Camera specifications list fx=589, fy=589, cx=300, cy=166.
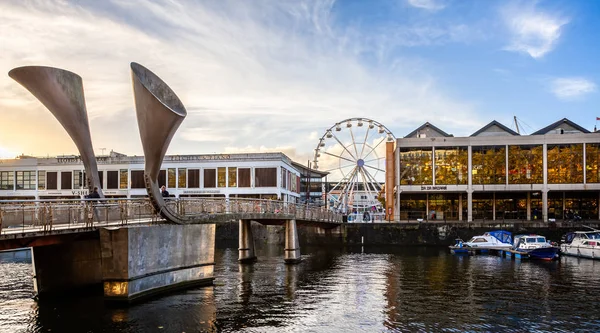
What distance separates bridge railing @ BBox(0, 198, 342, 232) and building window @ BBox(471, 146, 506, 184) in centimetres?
4771

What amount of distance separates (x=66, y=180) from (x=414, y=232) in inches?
2365

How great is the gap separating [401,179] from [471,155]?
419 inches

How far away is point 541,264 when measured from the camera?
5503 centimetres

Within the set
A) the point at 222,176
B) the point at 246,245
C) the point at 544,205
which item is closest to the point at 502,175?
the point at 544,205

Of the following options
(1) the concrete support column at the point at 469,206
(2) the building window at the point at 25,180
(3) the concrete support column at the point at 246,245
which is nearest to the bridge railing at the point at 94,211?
(3) the concrete support column at the point at 246,245

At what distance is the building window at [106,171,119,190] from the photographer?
325 feet

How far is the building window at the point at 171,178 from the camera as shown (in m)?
97.1

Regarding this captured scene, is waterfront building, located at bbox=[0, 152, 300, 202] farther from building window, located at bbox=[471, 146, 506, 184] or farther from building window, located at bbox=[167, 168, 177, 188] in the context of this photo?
building window, located at bbox=[471, 146, 506, 184]

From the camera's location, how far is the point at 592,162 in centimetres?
8169

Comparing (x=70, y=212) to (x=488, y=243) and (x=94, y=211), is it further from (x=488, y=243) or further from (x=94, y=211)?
(x=488, y=243)

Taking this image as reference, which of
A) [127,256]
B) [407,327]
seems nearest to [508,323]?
[407,327]

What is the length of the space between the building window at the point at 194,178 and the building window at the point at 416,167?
108ft

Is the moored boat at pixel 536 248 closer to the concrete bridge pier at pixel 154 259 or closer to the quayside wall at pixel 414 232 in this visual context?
the quayside wall at pixel 414 232

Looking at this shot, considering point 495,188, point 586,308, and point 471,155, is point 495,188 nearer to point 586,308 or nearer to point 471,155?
point 471,155
